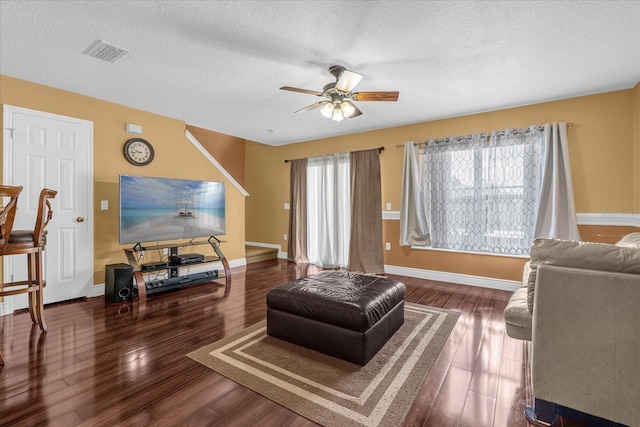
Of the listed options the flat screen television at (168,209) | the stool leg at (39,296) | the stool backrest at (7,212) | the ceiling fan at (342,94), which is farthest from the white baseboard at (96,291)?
the ceiling fan at (342,94)

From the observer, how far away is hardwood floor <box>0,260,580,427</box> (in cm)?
161

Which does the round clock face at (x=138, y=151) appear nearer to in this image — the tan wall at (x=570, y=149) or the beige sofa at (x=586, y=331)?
the tan wall at (x=570, y=149)

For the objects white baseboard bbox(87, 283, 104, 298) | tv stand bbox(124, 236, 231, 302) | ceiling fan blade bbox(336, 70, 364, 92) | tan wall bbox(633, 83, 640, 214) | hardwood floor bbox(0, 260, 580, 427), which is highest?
ceiling fan blade bbox(336, 70, 364, 92)

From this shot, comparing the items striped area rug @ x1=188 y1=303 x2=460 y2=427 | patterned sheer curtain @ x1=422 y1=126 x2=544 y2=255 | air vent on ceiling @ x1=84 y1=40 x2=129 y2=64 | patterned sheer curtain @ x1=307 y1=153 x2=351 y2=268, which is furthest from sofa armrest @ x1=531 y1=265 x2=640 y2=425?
patterned sheer curtain @ x1=307 y1=153 x2=351 y2=268

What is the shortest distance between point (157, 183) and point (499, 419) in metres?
4.19

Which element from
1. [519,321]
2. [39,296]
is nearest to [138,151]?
[39,296]

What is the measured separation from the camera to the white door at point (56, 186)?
315 cm

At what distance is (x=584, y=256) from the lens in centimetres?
150

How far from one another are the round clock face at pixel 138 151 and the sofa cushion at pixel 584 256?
4.62 meters

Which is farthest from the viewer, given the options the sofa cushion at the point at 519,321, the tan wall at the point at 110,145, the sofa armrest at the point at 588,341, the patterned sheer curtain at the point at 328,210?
the patterned sheer curtain at the point at 328,210

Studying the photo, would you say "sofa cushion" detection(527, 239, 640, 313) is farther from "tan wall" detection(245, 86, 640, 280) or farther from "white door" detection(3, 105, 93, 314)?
"white door" detection(3, 105, 93, 314)

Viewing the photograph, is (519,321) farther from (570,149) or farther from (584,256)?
(570,149)

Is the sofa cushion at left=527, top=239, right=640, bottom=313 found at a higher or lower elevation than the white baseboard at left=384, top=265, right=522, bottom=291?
higher

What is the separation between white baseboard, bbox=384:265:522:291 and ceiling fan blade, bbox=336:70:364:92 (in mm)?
3155
